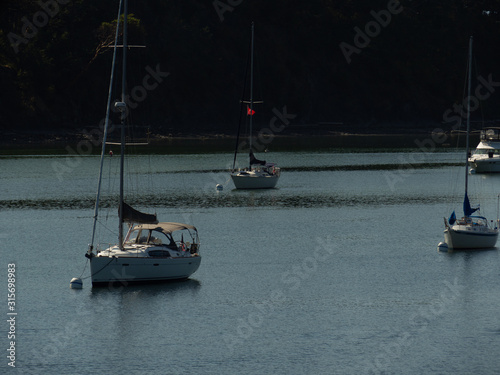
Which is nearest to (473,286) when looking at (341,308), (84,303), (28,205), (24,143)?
(341,308)

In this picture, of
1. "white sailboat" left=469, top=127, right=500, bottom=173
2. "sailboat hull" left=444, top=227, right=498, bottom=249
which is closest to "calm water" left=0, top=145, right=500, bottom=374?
"sailboat hull" left=444, top=227, right=498, bottom=249

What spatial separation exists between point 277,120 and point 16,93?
58239mm

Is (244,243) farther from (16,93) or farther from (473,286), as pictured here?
(16,93)

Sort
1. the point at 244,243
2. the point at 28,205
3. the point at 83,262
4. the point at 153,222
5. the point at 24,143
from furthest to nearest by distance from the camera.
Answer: the point at 24,143, the point at 28,205, the point at 244,243, the point at 83,262, the point at 153,222

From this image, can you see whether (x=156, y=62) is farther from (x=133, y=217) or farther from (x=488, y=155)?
(x=133, y=217)

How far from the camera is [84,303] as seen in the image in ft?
134

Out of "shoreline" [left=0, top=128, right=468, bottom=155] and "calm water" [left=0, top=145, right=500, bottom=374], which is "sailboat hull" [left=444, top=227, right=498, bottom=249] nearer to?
"calm water" [left=0, top=145, right=500, bottom=374]

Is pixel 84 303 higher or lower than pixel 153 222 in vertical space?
lower

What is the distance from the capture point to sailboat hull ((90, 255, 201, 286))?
41938mm

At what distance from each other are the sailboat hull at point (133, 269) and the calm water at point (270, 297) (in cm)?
52

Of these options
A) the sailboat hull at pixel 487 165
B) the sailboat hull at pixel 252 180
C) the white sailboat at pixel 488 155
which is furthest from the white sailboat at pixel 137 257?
the white sailboat at pixel 488 155

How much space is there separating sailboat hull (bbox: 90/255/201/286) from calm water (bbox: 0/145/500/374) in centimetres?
52

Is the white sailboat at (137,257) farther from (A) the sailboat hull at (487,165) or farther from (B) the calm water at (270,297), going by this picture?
(A) the sailboat hull at (487,165)

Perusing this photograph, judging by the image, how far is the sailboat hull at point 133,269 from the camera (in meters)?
41.9
